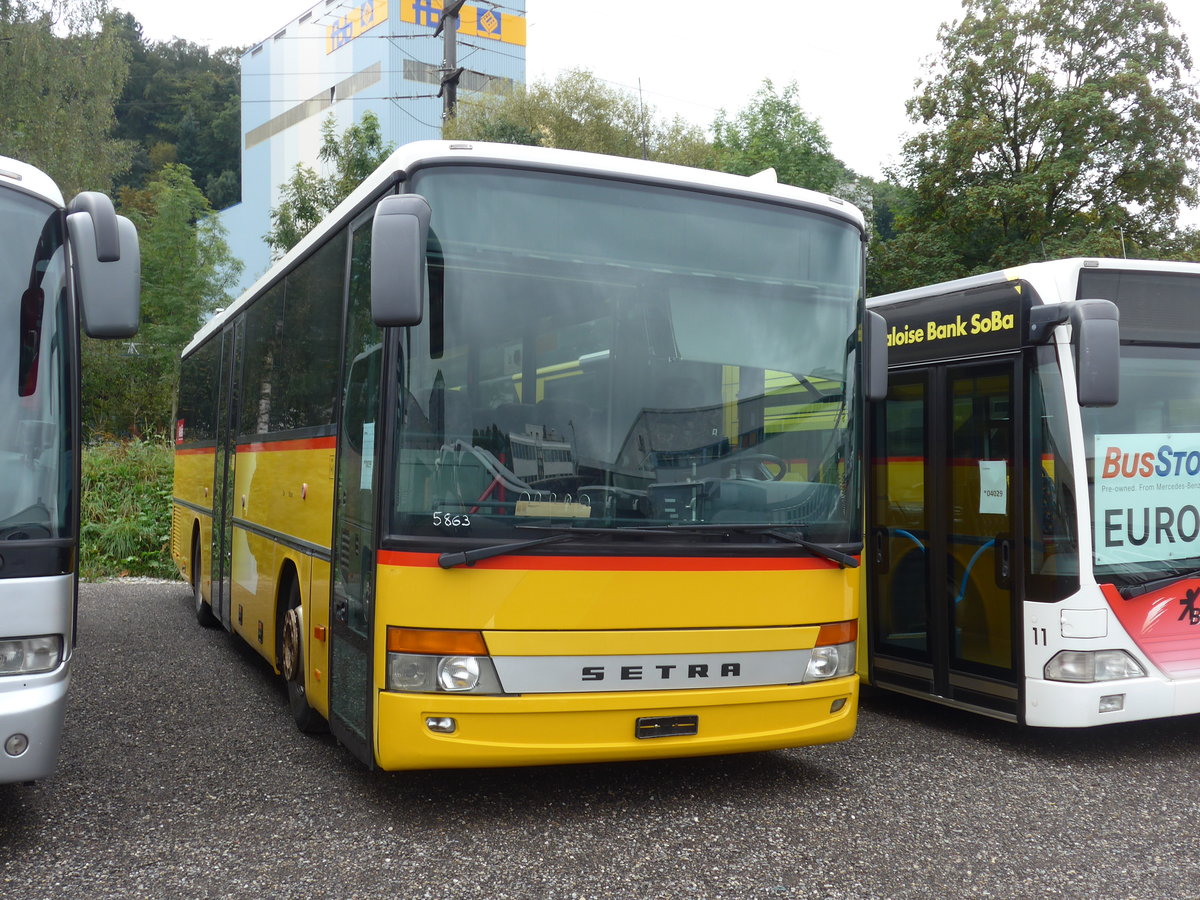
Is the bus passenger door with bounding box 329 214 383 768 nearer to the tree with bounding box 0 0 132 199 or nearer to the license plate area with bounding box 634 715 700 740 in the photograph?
the license plate area with bounding box 634 715 700 740

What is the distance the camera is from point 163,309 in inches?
1228

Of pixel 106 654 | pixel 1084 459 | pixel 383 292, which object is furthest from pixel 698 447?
pixel 106 654

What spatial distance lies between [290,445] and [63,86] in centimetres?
2437

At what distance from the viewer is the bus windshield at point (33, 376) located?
4.43 metres

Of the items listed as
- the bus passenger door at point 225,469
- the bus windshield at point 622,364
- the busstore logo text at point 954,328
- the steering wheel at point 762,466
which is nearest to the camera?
the bus windshield at point 622,364

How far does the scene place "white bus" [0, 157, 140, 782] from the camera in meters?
4.34

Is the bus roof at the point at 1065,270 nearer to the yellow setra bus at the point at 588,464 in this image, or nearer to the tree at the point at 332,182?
the yellow setra bus at the point at 588,464

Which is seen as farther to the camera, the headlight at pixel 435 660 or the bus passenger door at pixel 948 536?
the bus passenger door at pixel 948 536

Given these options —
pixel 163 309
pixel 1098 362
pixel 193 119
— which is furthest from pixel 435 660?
pixel 193 119

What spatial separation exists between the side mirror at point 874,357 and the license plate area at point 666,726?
1.78m

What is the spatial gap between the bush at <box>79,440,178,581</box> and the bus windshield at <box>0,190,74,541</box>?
11845 millimetres

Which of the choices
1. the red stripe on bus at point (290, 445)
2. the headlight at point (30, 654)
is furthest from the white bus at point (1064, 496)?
the headlight at point (30, 654)

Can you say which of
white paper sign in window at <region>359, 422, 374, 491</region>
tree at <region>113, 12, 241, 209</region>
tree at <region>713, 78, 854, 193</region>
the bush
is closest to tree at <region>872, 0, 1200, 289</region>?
tree at <region>713, 78, 854, 193</region>

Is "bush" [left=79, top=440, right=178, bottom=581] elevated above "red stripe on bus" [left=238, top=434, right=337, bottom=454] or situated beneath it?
situated beneath
